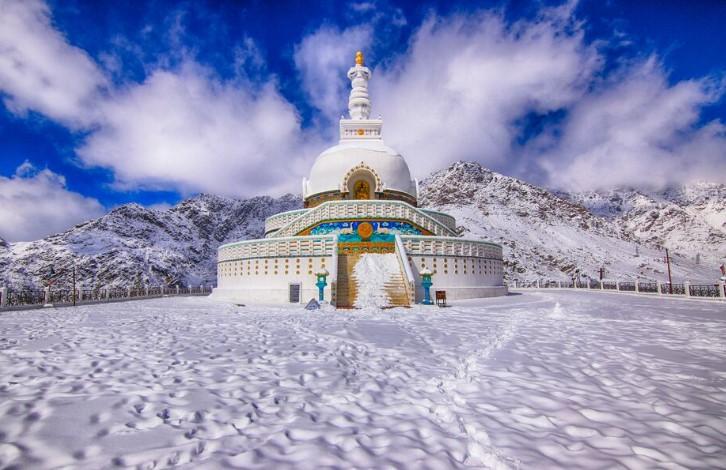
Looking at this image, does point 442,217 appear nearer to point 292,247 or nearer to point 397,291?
point 397,291

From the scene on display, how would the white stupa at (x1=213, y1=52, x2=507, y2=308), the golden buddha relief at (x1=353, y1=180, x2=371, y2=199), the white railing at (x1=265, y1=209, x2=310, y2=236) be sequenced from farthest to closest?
the golden buddha relief at (x1=353, y1=180, x2=371, y2=199), the white railing at (x1=265, y1=209, x2=310, y2=236), the white stupa at (x1=213, y1=52, x2=507, y2=308)

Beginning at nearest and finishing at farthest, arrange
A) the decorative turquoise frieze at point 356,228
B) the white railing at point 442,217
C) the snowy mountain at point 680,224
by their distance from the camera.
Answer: the decorative turquoise frieze at point 356,228, the white railing at point 442,217, the snowy mountain at point 680,224

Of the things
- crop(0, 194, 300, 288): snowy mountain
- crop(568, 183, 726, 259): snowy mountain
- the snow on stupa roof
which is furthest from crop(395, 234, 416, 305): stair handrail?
crop(568, 183, 726, 259): snowy mountain

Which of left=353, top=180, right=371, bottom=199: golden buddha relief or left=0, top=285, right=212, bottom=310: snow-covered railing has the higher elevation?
left=353, top=180, right=371, bottom=199: golden buddha relief

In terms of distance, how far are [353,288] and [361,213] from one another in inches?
326

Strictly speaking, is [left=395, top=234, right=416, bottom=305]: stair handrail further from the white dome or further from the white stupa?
the white dome

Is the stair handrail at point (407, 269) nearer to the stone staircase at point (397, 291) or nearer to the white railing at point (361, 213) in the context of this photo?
the stone staircase at point (397, 291)

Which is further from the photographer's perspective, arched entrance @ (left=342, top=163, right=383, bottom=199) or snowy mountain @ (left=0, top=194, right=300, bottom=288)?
snowy mountain @ (left=0, top=194, right=300, bottom=288)

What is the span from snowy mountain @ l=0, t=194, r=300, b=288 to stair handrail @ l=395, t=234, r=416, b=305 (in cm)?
7240

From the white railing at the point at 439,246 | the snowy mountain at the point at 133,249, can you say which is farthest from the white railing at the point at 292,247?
the snowy mountain at the point at 133,249

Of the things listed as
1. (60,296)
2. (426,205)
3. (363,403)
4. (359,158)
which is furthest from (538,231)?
(363,403)

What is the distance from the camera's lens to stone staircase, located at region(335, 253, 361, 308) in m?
18.6

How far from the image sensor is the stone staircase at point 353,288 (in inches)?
727

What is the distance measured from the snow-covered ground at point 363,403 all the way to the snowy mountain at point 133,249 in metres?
82.1
